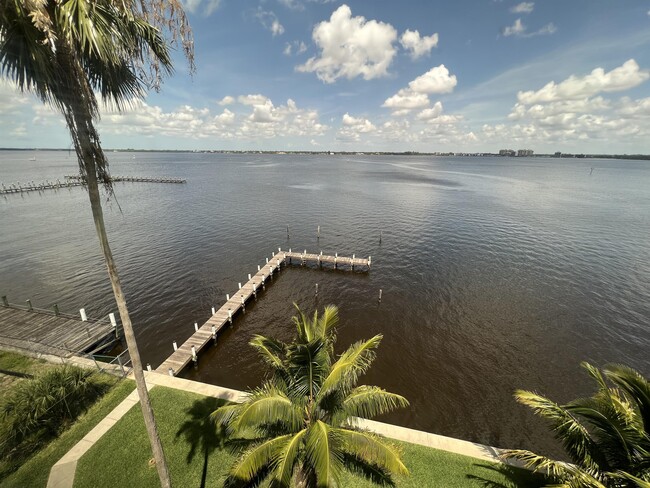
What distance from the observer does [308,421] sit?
855 cm

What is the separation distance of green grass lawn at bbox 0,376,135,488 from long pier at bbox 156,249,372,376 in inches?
160

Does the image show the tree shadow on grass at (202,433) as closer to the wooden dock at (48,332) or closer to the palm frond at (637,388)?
the wooden dock at (48,332)

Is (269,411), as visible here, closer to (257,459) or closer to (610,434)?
(257,459)

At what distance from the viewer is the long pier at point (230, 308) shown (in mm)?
21031

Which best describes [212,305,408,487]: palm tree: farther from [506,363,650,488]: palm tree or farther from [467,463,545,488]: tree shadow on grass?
[467,463,545,488]: tree shadow on grass

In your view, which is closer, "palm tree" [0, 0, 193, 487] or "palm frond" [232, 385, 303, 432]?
"palm tree" [0, 0, 193, 487]

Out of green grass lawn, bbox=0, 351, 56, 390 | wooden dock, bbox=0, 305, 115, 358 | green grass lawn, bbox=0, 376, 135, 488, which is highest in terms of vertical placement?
green grass lawn, bbox=0, 351, 56, 390

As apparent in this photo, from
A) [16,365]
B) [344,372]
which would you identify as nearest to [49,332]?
[16,365]

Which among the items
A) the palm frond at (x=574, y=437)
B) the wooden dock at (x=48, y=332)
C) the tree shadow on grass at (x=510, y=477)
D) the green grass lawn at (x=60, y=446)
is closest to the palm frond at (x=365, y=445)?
the palm frond at (x=574, y=437)

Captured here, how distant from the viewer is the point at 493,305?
2941 cm

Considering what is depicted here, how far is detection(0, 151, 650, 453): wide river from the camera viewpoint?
2084 cm

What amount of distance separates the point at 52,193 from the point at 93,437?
336 feet

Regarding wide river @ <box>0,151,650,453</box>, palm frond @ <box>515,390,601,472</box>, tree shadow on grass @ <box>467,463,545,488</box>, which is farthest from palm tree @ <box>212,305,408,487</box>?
wide river @ <box>0,151,650,453</box>

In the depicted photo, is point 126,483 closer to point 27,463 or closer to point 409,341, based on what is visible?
point 27,463
